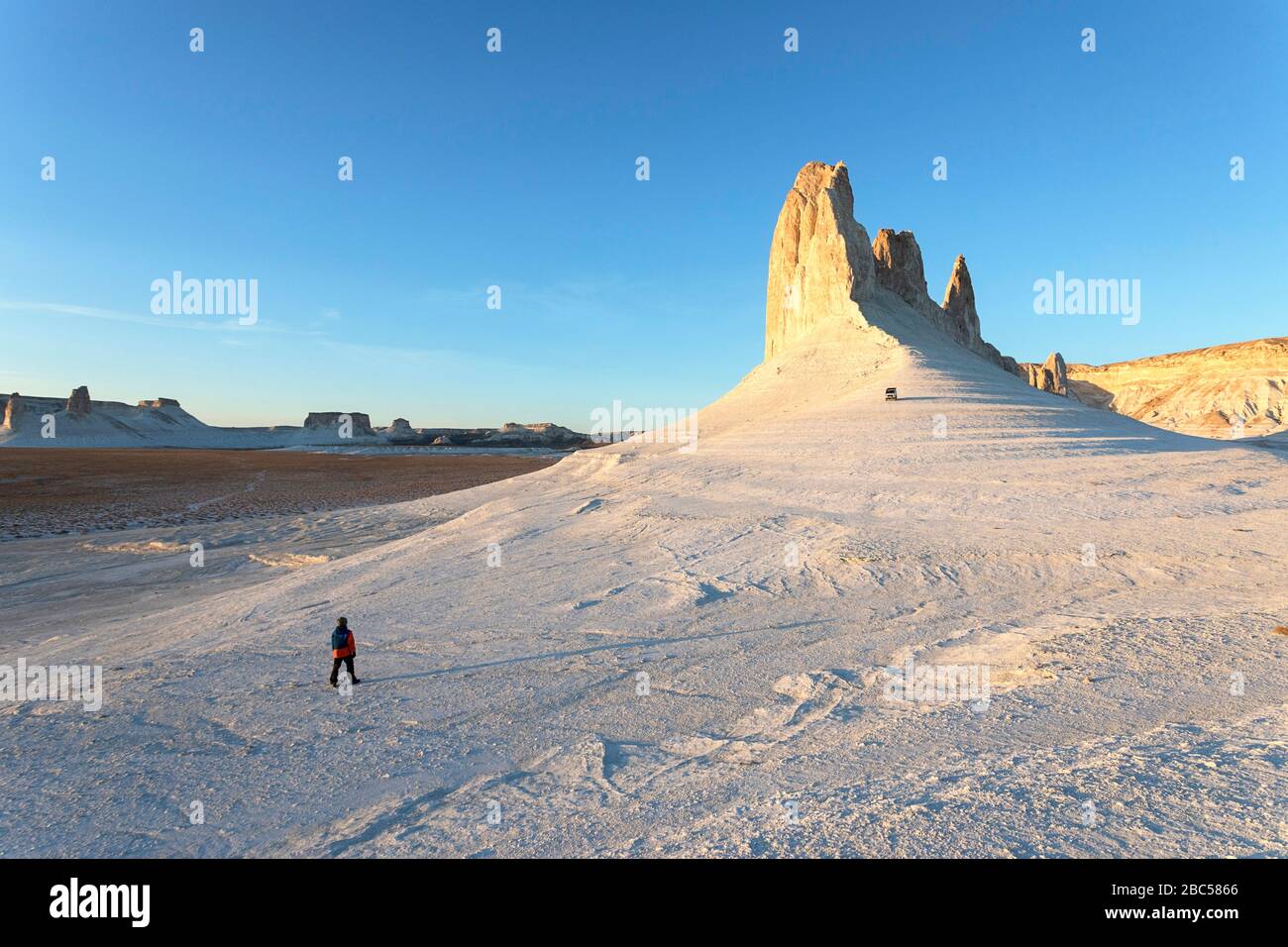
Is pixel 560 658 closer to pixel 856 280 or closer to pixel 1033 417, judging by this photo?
pixel 1033 417

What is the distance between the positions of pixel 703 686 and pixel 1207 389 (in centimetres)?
11953

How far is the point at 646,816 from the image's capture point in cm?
477

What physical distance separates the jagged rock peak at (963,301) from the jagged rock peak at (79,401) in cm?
20535

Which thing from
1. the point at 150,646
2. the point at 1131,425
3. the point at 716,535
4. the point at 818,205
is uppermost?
the point at 818,205

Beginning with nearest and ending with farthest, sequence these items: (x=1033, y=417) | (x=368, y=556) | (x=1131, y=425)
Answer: (x=368, y=556) → (x=1033, y=417) → (x=1131, y=425)

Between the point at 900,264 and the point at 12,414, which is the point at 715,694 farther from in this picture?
the point at 12,414

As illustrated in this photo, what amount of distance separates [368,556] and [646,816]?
13678mm

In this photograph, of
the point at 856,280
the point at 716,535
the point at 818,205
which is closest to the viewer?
the point at 716,535

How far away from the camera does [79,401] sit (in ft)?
542

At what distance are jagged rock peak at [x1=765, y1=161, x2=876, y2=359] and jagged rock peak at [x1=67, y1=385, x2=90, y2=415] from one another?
191 meters
